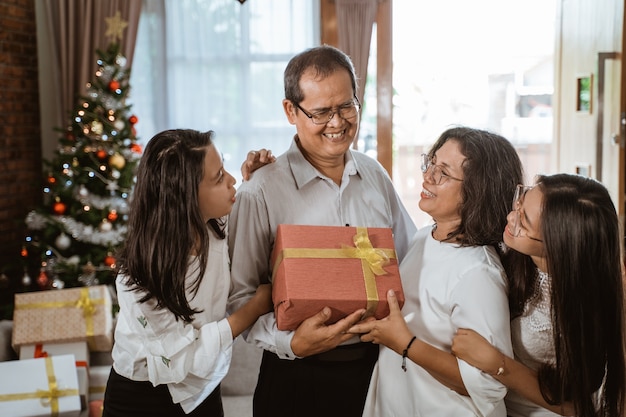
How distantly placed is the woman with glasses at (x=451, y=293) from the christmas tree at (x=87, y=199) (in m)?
2.77

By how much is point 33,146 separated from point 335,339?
4.09 m

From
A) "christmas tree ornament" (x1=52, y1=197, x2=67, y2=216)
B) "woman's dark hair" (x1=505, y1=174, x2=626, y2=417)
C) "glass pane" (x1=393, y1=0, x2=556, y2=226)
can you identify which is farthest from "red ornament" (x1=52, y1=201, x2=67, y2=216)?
"woman's dark hair" (x1=505, y1=174, x2=626, y2=417)

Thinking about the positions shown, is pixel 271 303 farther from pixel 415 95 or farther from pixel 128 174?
pixel 415 95

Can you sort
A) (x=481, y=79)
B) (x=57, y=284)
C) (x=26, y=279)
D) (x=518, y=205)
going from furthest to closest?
(x=481, y=79) < (x=26, y=279) < (x=57, y=284) < (x=518, y=205)

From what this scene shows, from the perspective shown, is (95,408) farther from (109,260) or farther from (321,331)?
(321,331)

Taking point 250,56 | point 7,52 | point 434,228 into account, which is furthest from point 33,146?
point 434,228

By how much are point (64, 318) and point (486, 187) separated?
2.43m

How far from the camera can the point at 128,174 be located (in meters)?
4.27

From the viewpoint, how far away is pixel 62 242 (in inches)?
161

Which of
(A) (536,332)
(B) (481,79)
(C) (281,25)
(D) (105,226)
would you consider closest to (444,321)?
(A) (536,332)

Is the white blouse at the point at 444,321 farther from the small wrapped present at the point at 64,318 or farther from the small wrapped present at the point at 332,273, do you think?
the small wrapped present at the point at 64,318

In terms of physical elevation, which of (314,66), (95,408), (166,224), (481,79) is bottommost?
(95,408)

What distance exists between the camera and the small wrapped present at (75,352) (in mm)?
3146

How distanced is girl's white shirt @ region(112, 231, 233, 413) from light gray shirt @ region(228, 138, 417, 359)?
0.09 metres
